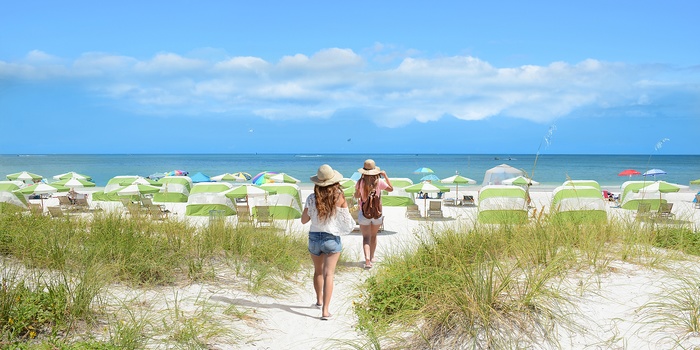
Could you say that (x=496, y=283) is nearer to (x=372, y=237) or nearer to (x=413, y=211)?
(x=372, y=237)

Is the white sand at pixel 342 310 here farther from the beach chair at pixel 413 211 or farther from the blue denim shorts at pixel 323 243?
the beach chair at pixel 413 211

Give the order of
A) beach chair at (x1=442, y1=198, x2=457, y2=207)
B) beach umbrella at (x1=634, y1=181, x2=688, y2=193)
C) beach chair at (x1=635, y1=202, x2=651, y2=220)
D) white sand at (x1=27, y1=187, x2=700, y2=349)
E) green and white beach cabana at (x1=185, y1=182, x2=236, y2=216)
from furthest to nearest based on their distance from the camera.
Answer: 1. beach chair at (x1=442, y1=198, x2=457, y2=207)
2. green and white beach cabana at (x1=185, y1=182, x2=236, y2=216)
3. beach umbrella at (x1=634, y1=181, x2=688, y2=193)
4. beach chair at (x1=635, y1=202, x2=651, y2=220)
5. white sand at (x1=27, y1=187, x2=700, y2=349)

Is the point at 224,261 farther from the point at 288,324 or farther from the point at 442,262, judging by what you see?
the point at 442,262

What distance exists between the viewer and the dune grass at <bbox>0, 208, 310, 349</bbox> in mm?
3917

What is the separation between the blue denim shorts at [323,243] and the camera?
4.79 metres

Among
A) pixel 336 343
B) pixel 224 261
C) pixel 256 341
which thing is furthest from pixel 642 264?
pixel 224 261

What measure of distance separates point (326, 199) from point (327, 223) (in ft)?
0.73

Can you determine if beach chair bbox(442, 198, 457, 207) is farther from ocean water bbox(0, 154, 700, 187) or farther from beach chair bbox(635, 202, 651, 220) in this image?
beach chair bbox(635, 202, 651, 220)

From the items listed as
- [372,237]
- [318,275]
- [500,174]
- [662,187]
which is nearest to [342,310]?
[318,275]

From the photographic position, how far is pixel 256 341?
4.35m

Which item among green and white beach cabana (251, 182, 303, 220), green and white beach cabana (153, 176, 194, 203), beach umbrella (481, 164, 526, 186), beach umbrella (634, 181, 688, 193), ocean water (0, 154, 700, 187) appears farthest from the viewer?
ocean water (0, 154, 700, 187)

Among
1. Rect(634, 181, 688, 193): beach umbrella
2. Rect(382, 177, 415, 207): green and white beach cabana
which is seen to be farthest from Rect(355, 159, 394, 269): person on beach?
Rect(382, 177, 415, 207): green and white beach cabana

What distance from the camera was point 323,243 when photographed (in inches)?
189

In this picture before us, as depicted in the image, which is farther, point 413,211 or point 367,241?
point 413,211
